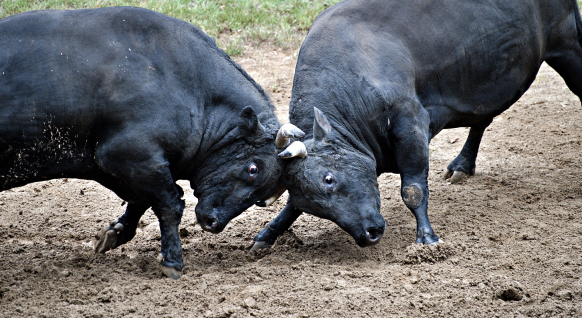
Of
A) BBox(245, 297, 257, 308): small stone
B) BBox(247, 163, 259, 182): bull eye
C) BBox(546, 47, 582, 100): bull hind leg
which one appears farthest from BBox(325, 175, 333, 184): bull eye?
BBox(546, 47, 582, 100): bull hind leg

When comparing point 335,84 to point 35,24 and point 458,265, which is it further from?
point 35,24

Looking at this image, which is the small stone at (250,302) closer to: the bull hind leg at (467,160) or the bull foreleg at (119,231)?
the bull foreleg at (119,231)

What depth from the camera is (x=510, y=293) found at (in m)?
3.86

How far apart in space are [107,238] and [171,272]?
0.76 m

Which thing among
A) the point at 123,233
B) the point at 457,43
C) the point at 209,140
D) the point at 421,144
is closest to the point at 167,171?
the point at 209,140

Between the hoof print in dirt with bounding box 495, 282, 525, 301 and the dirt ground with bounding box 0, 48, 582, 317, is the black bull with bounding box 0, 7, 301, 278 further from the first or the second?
the hoof print in dirt with bounding box 495, 282, 525, 301

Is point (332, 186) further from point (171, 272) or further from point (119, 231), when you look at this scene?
point (119, 231)

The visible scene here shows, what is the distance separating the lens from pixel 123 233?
4.91 metres

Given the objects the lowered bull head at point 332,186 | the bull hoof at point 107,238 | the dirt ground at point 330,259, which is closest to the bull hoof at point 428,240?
the dirt ground at point 330,259

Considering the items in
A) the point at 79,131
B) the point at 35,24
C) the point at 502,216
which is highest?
the point at 35,24

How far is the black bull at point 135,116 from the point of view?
157 inches

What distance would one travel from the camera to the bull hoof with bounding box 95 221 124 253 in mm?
4820

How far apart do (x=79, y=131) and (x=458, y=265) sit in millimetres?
2867

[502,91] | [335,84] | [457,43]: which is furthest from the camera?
[502,91]
